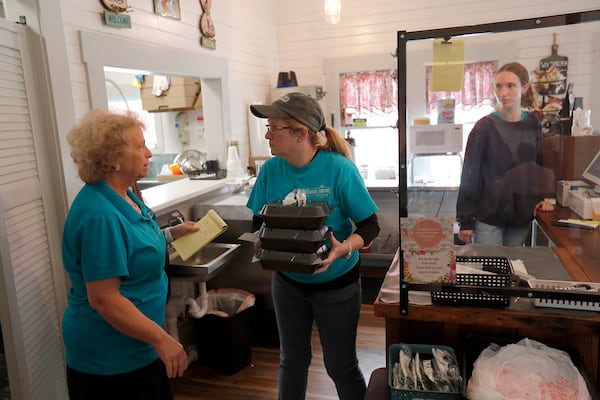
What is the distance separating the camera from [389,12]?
442 centimetres

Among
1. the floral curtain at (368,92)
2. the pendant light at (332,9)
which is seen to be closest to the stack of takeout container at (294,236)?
the pendant light at (332,9)

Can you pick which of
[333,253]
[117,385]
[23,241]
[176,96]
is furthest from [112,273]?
[176,96]

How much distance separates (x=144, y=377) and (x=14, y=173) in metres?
1.02

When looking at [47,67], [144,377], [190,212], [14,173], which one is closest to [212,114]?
[190,212]

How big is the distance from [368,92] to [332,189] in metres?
3.26

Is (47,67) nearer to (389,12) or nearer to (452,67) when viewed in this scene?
(452,67)

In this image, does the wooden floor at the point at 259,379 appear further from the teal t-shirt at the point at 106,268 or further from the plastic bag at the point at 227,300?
the teal t-shirt at the point at 106,268

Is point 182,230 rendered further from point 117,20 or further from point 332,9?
point 332,9

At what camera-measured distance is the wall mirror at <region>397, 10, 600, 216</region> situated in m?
1.11

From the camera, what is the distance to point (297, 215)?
145 centimetres

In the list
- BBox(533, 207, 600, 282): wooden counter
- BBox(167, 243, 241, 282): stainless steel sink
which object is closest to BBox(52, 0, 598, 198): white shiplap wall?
BBox(167, 243, 241, 282): stainless steel sink

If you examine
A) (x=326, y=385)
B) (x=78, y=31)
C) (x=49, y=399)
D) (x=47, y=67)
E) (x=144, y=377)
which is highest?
(x=78, y=31)

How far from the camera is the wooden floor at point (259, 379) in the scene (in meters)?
2.40

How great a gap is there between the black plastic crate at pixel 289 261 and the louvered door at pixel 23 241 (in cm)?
105
